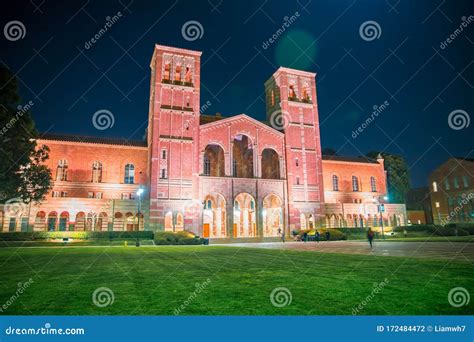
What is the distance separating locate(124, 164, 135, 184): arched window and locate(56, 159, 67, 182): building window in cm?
793

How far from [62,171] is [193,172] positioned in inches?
721

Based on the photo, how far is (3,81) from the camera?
22594 millimetres

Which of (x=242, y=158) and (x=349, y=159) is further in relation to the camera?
(x=349, y=159)

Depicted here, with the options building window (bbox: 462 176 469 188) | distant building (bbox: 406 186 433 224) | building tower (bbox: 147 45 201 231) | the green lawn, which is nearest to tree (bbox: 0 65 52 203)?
building tower (bbox: 147 45 201 231)

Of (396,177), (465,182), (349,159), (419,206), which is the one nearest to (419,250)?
(349,159)

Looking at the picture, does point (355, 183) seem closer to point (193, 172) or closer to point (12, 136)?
point (193, 172)

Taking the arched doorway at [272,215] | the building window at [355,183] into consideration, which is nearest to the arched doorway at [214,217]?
Answer: the arched doorway at [272,215]

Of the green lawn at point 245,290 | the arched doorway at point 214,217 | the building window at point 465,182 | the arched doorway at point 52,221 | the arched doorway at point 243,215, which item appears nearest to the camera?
the green lawn at point 245,290

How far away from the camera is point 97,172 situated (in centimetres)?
4488

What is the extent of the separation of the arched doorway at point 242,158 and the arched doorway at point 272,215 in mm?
5189

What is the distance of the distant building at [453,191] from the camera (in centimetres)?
5359

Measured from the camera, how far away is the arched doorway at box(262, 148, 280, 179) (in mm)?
48688

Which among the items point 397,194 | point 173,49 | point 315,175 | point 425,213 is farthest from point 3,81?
point 425,213

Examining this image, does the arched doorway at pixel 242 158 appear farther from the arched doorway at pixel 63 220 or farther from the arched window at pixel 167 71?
the arched doorway at pixel 63 220
